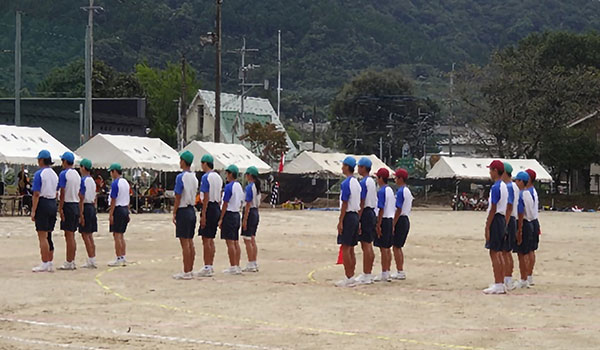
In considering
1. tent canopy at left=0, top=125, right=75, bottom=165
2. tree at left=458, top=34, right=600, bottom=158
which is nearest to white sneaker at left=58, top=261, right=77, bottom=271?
tent canopy at left=0, top=125, right=75, bottom=165

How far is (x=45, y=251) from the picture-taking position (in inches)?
683

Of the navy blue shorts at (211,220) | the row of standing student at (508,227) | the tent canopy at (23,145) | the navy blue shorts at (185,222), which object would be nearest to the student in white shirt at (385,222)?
the row of standing student at (508,227)

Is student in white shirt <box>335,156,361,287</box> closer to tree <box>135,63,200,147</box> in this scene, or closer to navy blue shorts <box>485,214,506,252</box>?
navy blue shorts <box>485,214,506,252</box>

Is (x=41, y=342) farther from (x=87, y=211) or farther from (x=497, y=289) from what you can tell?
(x=87, y=211)

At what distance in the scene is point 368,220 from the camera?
16.1m

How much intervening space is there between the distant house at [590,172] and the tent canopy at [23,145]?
41.2 metres

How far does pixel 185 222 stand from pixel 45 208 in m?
2.55

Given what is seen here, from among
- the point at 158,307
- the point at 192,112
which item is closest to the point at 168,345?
the point at 158,307

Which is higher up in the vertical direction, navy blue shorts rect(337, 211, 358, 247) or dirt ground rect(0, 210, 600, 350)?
navy blue shorts rect(337, 211, 358, 247)

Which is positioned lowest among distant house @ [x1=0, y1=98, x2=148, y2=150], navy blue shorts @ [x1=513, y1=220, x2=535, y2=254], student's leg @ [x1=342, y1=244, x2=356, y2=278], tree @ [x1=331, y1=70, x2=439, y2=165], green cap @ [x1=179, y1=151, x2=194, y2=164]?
student's leg @ [x1=342, y1=244, x2=356, y2=278]

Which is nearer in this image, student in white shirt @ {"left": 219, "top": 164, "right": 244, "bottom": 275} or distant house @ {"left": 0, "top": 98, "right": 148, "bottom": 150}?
student in white shirt @ {"left": 219, "top": 164, "right": 244, "bottom": 275}

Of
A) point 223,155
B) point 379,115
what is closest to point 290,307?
point 223,155

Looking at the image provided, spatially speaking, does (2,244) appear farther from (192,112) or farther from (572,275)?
(192,112)

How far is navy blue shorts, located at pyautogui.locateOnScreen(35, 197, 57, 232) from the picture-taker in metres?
17.3
